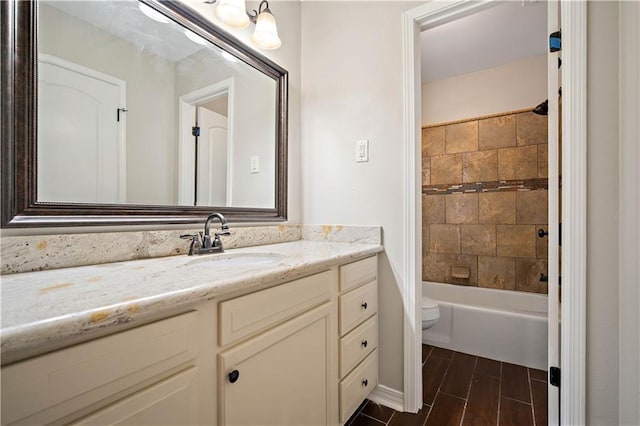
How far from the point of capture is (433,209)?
2.91 meters

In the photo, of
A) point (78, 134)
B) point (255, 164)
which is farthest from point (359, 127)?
point (78, 134)

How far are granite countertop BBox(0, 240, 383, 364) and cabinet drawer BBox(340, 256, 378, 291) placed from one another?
0.95ft

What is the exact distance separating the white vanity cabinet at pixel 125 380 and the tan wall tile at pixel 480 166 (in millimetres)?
2738

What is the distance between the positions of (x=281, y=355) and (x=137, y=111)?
1.01 meters

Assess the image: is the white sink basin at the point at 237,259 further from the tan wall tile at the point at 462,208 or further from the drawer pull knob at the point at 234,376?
the tan wall tile at the point at 462,208

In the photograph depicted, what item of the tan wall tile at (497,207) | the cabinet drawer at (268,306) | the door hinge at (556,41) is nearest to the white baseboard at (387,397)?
the cabinet drawer at (268,306)

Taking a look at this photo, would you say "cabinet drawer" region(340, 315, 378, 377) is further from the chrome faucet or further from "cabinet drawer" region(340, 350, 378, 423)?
the chrome faucet

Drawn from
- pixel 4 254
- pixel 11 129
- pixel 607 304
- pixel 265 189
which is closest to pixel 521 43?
pixel 607 304

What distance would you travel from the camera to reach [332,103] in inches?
68.2

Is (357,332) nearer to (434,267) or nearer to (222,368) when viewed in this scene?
(222,368)

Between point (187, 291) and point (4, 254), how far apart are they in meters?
0.58

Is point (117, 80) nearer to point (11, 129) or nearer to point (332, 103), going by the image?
point (11, 129)

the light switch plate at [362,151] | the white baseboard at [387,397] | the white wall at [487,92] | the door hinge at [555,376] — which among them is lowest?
the white baseboard at [387,397]

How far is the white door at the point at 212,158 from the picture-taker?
1.28 metres
